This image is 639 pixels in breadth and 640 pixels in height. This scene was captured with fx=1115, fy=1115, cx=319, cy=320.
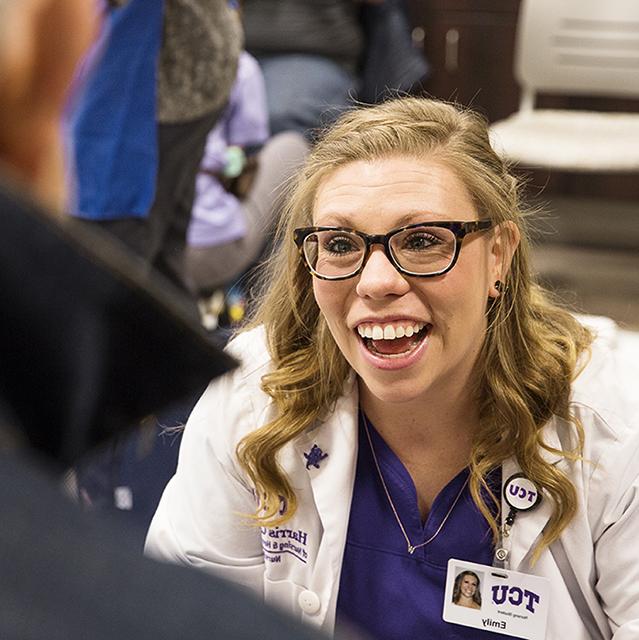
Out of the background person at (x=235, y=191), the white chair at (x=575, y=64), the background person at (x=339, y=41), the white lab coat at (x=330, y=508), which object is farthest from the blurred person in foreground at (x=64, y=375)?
the background person at (x=339, y=41)

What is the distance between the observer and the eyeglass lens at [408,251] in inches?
62.4

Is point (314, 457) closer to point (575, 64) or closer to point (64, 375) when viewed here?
point (64, 375)

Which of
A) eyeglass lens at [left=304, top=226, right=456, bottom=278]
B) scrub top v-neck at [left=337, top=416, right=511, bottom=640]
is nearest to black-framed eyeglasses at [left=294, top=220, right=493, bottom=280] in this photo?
eyeglass lens at [left=304, top=226, right=456, bottom=278]

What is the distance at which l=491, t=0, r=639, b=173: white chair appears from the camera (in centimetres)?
442

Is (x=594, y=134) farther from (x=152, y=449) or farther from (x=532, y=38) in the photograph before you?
(x=152, y=449)

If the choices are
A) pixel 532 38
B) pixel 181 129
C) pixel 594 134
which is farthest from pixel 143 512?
pixel 532 38

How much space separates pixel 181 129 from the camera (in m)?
2.68

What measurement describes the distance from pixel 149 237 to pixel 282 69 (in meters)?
2.61

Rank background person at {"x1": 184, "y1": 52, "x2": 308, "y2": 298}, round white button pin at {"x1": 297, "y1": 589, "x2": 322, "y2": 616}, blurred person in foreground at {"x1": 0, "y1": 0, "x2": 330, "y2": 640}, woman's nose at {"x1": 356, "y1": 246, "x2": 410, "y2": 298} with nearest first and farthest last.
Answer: blurred person in foreground at {"x1": 0, "y1": 0, "x2": 330, "y2": 640}
woman's nose at {"x1": 356, "y1": 246, "x2": 410, "y2": 298}
round white button pin at {"x1": 297, "y1": 589, "x2": 322, "y2": 616}
background person at {"x1": 184, "y1": 52, "x2": 308, "y2": 298}

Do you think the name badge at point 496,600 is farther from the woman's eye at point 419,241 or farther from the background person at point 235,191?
the background person at point 235,191

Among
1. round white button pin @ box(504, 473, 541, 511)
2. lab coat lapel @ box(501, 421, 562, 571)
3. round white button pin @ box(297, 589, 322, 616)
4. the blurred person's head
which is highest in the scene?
the blurred person's head

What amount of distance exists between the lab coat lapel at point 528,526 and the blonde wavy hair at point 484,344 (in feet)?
0.04

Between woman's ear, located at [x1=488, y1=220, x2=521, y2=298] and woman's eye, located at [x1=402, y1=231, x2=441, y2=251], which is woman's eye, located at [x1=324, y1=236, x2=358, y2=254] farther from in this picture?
woman's ear, located at [x1=488, y1=220, x2=521, y2=298]

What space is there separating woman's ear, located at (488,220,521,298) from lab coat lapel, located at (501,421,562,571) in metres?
0.24
